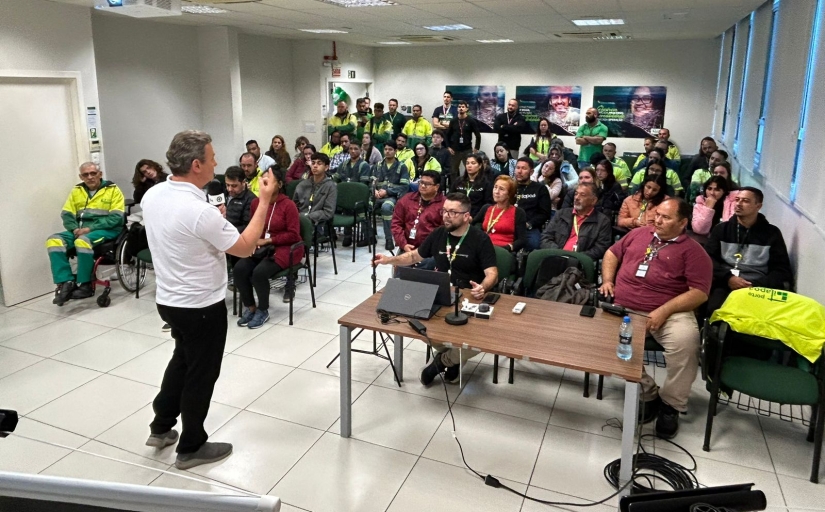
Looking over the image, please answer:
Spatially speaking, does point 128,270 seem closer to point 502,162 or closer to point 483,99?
point 502,162

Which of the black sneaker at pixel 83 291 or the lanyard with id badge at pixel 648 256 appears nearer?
the lanyard with id badge at pixel 648 256

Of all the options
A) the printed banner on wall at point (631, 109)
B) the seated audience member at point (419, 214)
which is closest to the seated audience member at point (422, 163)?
the seated audience member at point (419, 214)

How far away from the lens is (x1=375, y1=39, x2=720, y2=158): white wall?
36.3 ft


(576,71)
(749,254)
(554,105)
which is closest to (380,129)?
(554,105)

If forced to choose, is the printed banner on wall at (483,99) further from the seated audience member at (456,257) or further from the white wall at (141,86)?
the seated audience member at (456,257)

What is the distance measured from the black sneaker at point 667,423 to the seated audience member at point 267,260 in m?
3.05

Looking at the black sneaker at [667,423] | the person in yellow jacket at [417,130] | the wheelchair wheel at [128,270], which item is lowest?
the black sneaker at [667,423]

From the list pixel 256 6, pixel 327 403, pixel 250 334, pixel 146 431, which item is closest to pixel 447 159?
pixel 256 6

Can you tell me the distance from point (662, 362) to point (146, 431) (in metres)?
3.52

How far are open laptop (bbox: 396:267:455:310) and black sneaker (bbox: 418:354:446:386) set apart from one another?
2.42ft

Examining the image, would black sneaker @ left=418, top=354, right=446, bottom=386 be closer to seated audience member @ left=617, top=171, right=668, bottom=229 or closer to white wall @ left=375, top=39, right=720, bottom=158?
seated audience member @ left=617, top=171, right=668, bottom=229

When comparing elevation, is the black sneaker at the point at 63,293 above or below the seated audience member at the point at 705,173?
below

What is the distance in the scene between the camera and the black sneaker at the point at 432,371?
3838 millimetres

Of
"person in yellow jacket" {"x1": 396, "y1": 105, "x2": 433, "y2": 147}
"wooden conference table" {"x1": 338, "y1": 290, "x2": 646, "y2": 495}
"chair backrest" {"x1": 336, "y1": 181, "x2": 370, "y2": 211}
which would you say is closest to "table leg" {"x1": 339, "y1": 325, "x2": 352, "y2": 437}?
"wooden conference table" {"x1": 338, "y1": 290, "x2": 646, "y2": 495}
